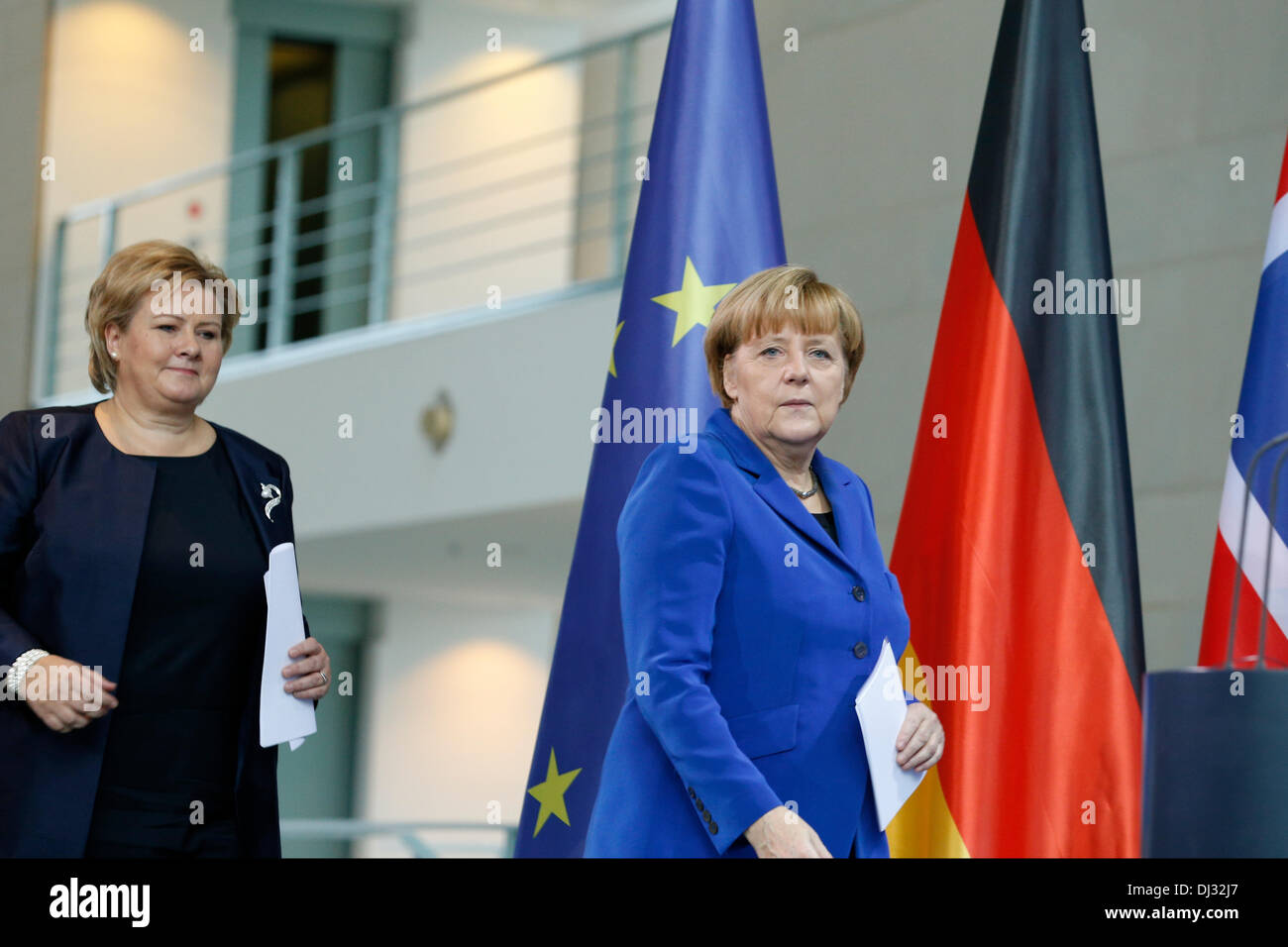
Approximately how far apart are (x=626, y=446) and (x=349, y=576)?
614cm

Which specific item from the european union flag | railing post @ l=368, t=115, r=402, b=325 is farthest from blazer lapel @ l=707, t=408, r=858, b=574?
railing post @ l=368, t=115, r=402, b=325

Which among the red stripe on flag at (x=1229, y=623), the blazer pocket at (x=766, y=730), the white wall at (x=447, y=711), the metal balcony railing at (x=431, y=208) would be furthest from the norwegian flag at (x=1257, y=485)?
the white wall at (x=447, y=711)

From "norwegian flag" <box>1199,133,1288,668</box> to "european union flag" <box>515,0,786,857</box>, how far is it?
75 cm

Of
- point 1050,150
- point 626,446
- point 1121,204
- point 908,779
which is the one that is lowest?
point 908,779

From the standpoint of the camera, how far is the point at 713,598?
5.21 feet

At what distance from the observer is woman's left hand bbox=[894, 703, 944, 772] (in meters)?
1.66

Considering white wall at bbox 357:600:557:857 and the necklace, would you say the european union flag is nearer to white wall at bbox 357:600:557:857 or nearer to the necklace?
the necklace

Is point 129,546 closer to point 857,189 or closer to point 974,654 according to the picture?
point 974,654

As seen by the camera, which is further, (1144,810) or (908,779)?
(908,779)

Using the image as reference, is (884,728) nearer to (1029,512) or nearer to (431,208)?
(1029,512)

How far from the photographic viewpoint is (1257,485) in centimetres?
234

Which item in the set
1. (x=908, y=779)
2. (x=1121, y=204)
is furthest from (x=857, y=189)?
(x=908, y=779)

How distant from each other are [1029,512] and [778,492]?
886 mm

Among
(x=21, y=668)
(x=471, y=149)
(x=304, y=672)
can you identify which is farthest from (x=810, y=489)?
(x=471, y=149)
